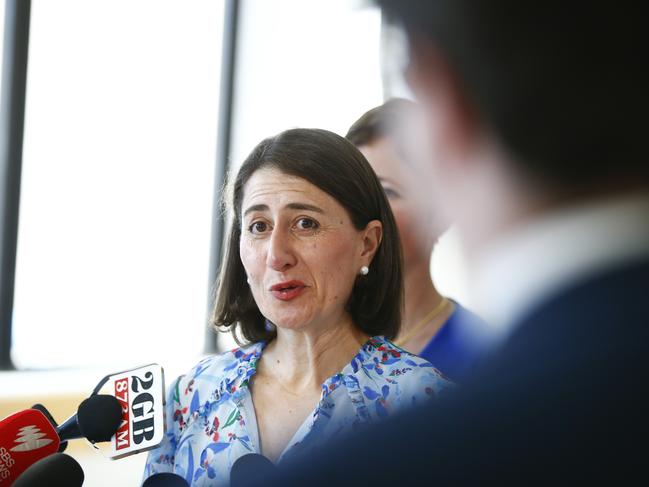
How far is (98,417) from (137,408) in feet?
0.30

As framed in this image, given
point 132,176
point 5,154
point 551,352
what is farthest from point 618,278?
point 132,176

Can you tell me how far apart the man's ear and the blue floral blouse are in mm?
1011

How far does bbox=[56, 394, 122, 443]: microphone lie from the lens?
1398 millimetres

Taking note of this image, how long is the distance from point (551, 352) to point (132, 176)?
4074 millimetres

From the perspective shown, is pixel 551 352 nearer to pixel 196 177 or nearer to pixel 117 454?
pixel 117 454

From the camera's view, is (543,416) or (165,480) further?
(165,480)

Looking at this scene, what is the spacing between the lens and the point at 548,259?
0.42 m

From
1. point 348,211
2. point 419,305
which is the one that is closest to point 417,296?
point 419,305

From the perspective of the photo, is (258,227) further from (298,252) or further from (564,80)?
(564,80)

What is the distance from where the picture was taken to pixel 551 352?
0.42m

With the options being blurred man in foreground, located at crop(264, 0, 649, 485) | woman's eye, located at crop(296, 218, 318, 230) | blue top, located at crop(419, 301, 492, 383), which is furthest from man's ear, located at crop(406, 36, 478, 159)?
blue top, located at crop(419, 301, 492, 383)

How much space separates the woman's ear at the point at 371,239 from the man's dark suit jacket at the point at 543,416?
49.1 inches

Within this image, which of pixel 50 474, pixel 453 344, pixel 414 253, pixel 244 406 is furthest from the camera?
pixel 414 253

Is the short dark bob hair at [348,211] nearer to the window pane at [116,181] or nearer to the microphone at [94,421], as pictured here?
the microphone at [94,421]
